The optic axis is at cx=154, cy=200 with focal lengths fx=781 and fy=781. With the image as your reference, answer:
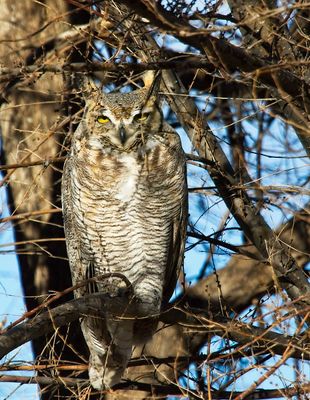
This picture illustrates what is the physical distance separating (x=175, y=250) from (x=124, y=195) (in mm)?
556

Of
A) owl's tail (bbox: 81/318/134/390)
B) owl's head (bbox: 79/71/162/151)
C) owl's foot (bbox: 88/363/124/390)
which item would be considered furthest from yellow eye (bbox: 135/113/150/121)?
owl's foot (bbox: 88/363/124/390)

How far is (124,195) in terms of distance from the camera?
429 cm

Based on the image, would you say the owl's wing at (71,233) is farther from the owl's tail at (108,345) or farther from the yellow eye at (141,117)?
the yellow eye at (141,117)

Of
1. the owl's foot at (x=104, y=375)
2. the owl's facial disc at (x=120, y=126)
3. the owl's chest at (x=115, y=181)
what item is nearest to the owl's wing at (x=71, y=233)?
the owl's chest at (x=115, y=181)

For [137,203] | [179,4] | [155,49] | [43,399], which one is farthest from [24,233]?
[179,4]

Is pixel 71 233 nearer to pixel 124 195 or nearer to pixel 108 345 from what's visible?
pixel 124 195

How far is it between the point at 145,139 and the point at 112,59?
0.85 metres

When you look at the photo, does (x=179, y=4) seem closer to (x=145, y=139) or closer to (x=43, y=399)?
(x=145, y=139)

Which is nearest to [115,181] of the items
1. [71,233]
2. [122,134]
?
[122,134]

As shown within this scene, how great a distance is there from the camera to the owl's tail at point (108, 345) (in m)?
4.46

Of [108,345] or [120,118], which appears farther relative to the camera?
[108,345]

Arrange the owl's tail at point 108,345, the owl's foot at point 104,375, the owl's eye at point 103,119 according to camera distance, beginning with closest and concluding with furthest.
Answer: the owl's foot at point 104,375 → the owl's eye at point 103,119 → the owl's tail at point 108,345

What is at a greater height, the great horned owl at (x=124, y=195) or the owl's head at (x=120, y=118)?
the owl's head at (x=120, y=118)

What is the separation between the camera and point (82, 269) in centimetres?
452
